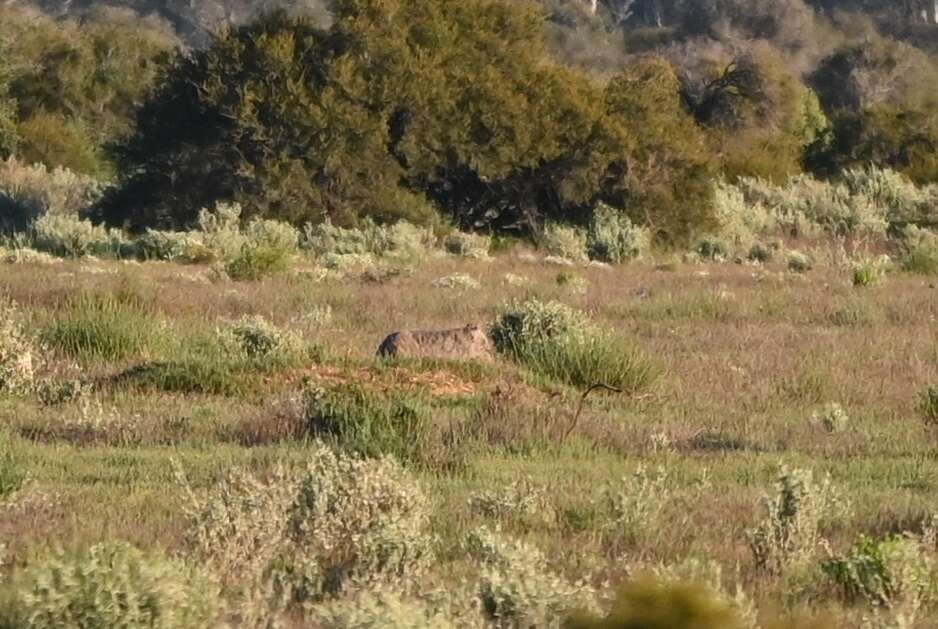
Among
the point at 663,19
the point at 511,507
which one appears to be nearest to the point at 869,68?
the point at 663,19

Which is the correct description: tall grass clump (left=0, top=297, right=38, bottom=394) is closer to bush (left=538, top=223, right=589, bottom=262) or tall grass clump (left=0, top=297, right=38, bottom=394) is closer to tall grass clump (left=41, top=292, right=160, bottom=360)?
tall grass clump (left=41, top=292, right=160, bottom=360)

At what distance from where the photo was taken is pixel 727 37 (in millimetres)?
89250

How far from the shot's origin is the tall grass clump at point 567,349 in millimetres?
13258

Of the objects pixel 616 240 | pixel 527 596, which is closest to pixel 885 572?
pixel 527 596

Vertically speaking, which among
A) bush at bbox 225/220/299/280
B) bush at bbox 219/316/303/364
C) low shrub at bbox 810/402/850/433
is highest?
low shrub at bbox 810/402/850/433

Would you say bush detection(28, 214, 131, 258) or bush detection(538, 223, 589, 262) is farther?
bush detection(538, 223, 589, 262)

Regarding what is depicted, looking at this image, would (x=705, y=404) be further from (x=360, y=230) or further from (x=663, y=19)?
(x=663, y=19)

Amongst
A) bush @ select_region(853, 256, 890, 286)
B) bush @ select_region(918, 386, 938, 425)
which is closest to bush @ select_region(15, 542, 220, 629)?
bush @ select_region(918, 386, 938, 425)

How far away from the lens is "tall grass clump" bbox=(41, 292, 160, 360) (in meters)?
14.2

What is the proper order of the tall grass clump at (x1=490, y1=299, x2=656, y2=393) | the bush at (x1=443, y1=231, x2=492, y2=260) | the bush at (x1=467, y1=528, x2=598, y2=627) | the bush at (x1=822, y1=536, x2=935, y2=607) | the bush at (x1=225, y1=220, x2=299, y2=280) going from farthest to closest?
1. the bush at (x1=443, y1=231, x2=492, y2=260)
2. the bush at (x1=225, y1=220, x2=299, y2=280)
3. the tall grass clump at (x1=490, y1=299, x2=656, y2=393)
4. the bush at (x1=822, y1=536, x2=935, y2=607)
5. the bush at (x1=467, y1=528, x2=598, y2=627)

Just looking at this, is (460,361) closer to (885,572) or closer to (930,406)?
(930,406)

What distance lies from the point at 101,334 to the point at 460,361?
3162 mm

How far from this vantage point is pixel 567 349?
13906 mm

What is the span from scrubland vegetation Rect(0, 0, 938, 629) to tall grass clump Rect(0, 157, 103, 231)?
0.48 ft
